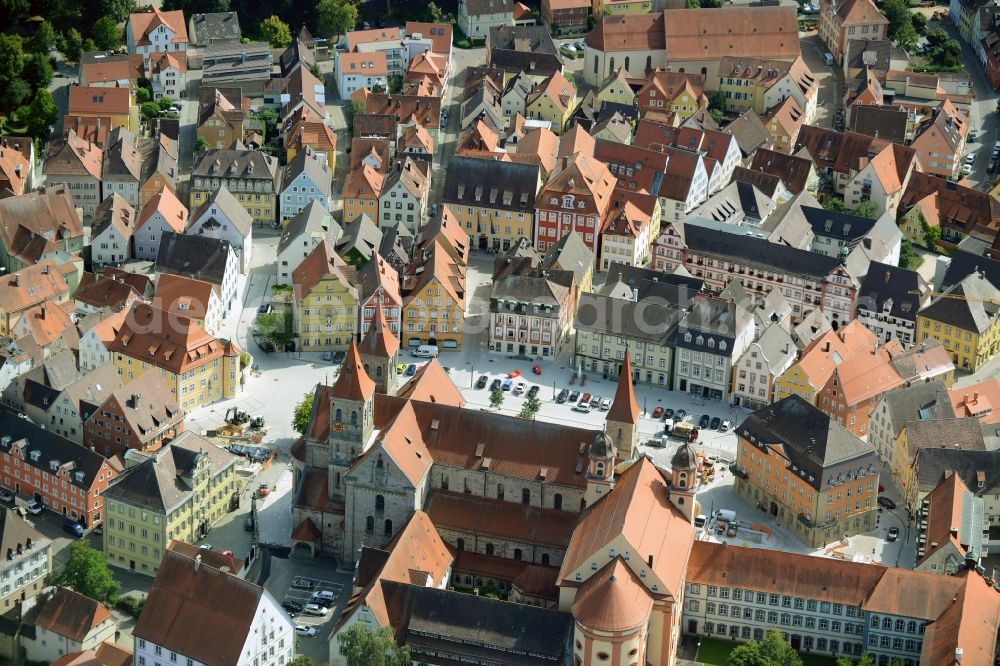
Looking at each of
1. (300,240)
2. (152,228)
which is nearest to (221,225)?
(152,228)

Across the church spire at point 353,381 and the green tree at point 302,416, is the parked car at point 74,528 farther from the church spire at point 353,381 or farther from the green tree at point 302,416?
the church spire at point 353,381

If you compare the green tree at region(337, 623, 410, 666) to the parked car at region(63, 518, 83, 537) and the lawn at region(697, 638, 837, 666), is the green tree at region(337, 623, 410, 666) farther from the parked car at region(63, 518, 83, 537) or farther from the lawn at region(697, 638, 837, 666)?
the parked car at region(63, 518, 83, 537)

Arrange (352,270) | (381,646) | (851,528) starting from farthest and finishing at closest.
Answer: (352,270), (851,528), (381,646)

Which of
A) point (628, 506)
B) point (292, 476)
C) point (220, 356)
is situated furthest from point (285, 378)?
point (628, 506)

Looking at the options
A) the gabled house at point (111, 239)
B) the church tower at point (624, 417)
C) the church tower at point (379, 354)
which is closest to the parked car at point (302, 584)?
the church tower at point (379, 354)

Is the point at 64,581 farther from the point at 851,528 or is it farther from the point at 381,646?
the point at 851,528

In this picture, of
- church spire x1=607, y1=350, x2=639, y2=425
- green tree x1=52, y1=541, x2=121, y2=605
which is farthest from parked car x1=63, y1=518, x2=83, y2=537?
church spire x1=607, y1=350, x2=639, y2=425

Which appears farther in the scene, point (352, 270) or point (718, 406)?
point (352, 270)
